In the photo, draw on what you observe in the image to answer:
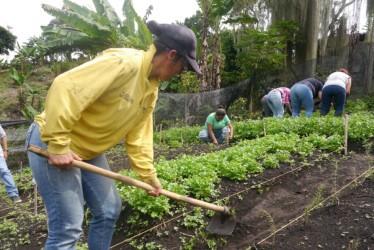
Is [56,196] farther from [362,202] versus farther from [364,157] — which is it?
[364,157]

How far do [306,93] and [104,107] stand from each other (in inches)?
269

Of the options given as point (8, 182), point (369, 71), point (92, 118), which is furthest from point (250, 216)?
point (369, 71)

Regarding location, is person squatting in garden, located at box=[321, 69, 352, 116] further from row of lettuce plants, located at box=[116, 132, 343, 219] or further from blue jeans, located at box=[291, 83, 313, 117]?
row of lettuce plants, located at box=[116, 132, 343, 219]

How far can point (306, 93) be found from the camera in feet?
24.3

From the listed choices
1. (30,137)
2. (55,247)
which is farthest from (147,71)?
(55,247)

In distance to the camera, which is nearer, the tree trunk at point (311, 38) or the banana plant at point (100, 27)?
the banana plant at point (100, 27)

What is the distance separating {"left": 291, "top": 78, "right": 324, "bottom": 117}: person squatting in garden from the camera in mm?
7434

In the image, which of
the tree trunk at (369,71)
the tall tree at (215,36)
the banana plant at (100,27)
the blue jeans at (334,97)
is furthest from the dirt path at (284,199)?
the tree trunk at (369,71)

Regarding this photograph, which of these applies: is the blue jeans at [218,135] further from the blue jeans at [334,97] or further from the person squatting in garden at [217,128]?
→ the blue jeans at [334,97]

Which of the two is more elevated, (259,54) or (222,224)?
(259,54)

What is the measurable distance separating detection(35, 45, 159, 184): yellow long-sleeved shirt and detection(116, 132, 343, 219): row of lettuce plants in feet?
3.38

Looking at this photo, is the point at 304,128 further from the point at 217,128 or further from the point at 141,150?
the point at 141,150

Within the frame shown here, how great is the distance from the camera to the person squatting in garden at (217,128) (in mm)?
7559

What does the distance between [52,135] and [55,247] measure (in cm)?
69
